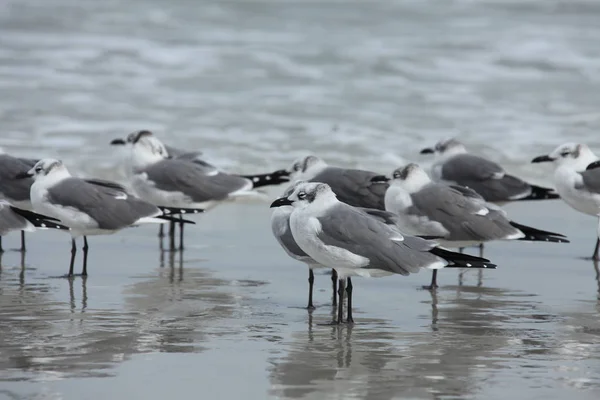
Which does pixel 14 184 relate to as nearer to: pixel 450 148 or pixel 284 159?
pixel 450 148

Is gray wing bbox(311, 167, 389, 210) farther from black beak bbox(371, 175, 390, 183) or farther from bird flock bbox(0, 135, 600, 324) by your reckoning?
black beak bbox(371, 175, 390, 183)

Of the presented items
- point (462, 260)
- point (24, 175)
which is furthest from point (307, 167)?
point (462, 260)

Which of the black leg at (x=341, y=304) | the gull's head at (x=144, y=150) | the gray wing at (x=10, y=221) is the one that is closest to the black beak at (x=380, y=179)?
the black leg at (x=341, y=304)

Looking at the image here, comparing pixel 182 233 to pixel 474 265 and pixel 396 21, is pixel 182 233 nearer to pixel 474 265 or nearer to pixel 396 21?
pixel 474 265

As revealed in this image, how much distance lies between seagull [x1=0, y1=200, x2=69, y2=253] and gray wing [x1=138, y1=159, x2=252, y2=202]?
2099mm

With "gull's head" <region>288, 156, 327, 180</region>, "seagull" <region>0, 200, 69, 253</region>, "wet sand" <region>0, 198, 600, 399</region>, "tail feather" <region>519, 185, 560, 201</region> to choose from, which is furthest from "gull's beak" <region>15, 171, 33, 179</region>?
"tail feather" <region>519, 185, 560, 201</region>

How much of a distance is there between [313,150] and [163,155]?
3935mm

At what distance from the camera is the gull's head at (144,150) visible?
10.6 m

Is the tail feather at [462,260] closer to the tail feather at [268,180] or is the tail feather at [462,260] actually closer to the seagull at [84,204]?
the seagull at [84,204]

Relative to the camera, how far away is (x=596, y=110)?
1669 centimetres

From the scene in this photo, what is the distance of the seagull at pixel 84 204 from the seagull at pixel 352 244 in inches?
85.0

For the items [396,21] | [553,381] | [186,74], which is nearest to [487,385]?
[553,381]

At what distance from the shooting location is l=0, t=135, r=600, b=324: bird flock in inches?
270

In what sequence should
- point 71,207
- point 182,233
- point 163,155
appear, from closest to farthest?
point 71,207, point 182,233, point 163,155
